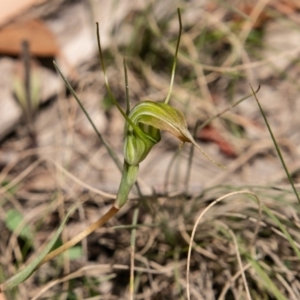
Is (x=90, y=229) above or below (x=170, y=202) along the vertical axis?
below

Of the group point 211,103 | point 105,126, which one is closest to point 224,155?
point 211,103

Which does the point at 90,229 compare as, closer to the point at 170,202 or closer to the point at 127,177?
the point at 127,177

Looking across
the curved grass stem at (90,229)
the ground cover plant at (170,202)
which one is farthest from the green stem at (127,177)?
the ground cover plant at (170,202)

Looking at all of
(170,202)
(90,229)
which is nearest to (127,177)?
(90,229)

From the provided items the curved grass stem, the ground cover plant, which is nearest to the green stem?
the curved grass stem

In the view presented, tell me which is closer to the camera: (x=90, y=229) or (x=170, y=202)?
(x=90, y=229)

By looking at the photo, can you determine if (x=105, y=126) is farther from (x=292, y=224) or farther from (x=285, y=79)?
(x=292, y=224)

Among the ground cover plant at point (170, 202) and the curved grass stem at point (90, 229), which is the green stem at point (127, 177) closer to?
the curved grass stem at point (90, 229)

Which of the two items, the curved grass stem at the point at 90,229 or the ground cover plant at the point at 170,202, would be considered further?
the ground cover plant at the point at 170,202

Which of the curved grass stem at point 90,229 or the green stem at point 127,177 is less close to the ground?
the green stem at point 127,177
